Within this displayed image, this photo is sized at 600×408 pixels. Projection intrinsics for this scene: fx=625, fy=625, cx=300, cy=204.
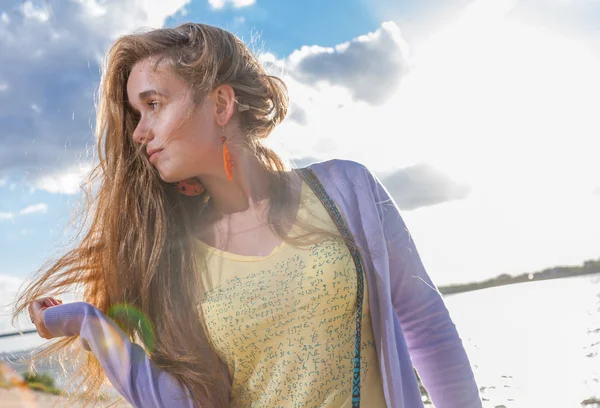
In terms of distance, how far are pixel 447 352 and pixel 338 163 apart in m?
0.79

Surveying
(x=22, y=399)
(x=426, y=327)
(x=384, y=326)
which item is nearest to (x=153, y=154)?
(x=384, y=326)

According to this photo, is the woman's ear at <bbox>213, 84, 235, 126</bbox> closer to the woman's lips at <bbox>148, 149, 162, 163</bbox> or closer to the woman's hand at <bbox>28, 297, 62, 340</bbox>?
the woman's lips at <bbox>148, 149, 162, 163</bbox>

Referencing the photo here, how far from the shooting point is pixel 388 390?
2039 millimetres

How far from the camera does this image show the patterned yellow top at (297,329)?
2045 millimetres

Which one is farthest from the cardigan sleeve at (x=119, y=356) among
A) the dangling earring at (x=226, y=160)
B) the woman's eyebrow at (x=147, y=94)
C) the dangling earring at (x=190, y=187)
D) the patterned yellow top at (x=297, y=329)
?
the woman's eyebrow at (x=147, y=94)

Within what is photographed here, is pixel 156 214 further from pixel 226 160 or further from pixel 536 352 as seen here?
pixel 536 352

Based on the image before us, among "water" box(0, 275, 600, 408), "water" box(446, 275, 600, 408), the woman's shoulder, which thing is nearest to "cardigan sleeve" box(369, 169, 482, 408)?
the woman's shoulder

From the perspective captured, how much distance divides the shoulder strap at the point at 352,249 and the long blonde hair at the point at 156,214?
0.35 ft

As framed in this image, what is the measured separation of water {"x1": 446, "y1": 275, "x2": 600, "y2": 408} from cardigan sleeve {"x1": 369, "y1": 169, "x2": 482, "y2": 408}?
811 millimetres

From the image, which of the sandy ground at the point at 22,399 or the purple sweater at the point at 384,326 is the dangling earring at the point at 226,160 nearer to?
the purple sweater at the point at 384,326

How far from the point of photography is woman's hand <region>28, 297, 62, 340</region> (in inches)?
89.4

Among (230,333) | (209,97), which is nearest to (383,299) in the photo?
(230,333)

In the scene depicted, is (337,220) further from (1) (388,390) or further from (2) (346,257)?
(1) (388,390)

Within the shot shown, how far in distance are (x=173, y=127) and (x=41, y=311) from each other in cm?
84
